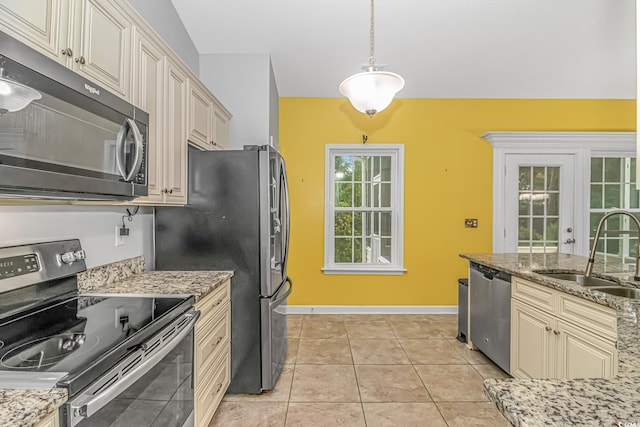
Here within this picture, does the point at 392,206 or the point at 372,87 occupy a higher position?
the point at 372,87

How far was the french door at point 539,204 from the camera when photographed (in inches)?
162

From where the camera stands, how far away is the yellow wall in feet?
13.7

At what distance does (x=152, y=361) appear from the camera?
3.98 ft

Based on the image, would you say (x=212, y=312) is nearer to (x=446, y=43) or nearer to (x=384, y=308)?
(x=384, y=308)

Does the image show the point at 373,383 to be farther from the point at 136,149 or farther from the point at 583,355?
the point at 136,149

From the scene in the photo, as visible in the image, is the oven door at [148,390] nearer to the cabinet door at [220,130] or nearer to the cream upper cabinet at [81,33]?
the cream upper cabinet at [81,33]

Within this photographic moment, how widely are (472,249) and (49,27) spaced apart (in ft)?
14.2

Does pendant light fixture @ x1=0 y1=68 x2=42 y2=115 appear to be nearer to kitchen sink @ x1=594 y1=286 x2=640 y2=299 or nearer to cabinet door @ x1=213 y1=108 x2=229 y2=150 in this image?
cabinet door @ x1=213 y1=108 x2=229 y2=150

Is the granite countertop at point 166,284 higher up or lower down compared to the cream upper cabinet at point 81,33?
lower down

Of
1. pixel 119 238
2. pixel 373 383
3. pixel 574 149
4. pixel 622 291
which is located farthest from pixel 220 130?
pixel 574 149

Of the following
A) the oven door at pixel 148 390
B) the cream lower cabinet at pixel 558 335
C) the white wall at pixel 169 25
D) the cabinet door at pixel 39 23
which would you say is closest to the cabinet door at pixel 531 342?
the cream lower cabinet at pixel 558 335

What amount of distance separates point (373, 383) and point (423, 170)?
8.72 feet

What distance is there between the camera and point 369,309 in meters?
4.19

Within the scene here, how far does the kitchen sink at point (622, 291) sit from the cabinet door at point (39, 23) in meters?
2.81
